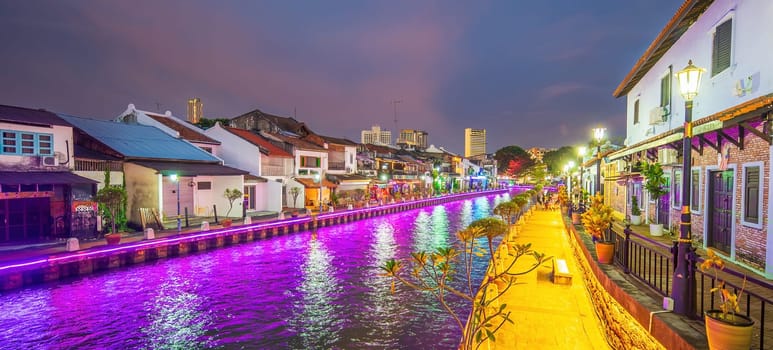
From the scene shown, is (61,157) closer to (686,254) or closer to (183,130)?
(183,130)

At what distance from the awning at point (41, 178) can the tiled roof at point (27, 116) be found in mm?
2257

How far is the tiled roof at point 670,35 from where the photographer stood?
478 inches

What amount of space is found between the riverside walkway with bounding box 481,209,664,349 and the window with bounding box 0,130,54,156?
21.2 metres

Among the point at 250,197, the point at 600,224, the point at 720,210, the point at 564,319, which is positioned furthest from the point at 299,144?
the point at 564,319

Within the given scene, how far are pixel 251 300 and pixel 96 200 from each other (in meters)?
10.8

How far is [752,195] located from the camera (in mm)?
9523

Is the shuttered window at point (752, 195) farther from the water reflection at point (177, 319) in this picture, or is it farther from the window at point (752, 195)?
the water reflection at point (177, 319)

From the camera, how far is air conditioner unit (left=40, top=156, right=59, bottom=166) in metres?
19.0

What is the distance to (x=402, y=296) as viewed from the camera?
14.2 m

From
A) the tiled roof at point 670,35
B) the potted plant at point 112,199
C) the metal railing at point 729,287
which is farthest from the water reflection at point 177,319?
the tiled roof at point 670,35

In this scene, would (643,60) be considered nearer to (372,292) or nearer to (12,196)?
(372,292)

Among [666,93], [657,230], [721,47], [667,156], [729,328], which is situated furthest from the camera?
[667,156]

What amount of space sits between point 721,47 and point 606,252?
6.60 meters

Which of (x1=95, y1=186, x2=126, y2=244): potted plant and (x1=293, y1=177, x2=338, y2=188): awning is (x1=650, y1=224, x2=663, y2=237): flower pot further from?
(x1=293, y1=177, x2=338, y2=188): awning
